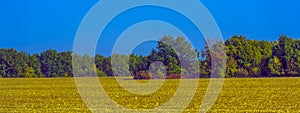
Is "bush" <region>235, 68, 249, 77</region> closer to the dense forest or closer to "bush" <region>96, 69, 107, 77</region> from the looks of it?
the dense forest

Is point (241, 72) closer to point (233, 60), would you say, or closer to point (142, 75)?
point (233, 60)

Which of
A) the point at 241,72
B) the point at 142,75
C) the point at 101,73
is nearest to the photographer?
the point at 142,75

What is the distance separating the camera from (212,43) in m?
74.0

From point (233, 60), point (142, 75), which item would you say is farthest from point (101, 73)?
point (142, 75)

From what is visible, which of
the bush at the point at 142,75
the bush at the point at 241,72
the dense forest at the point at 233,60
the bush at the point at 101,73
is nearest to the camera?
the bush at the point at 142,75

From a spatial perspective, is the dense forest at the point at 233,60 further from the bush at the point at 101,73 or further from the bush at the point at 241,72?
the bush at the point at 101,73

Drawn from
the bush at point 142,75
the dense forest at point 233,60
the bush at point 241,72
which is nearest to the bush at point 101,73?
the dense forest at point 233,60

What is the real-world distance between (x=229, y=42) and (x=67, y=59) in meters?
54.2

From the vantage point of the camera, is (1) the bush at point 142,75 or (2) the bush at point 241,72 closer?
(1) the bush at point 142,75

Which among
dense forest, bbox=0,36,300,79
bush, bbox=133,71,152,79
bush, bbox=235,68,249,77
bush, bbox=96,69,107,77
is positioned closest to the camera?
bush, bbox=133,71,152,79

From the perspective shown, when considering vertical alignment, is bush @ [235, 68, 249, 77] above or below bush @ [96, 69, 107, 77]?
below

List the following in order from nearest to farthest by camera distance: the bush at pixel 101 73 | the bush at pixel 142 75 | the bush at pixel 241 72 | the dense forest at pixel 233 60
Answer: the bush at pixel 142 75
the dense forest at pixel 233 60
the bush at pixel 241 72
the bush at pixel 101 73

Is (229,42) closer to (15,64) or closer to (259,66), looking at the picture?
(259,66)

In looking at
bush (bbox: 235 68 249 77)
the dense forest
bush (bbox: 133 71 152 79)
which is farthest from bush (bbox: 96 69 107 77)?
bush (bbox: 133 71 152 79)
